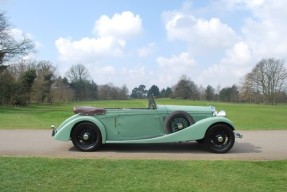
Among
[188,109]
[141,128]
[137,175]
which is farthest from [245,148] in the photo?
[137,175]

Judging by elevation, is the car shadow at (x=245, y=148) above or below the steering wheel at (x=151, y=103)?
below

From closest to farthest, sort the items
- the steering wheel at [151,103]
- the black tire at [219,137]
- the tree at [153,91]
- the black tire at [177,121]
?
the black tire at [219,137] < the black tire at [177,121] < the steering wheel at [151,103] < the tree at [153,91]

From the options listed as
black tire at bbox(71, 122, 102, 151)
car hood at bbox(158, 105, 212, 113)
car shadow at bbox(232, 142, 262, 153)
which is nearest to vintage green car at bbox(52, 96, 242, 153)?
black tire at bbox(71, 122, 102, 151)

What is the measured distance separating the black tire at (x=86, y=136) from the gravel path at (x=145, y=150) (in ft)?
0.65

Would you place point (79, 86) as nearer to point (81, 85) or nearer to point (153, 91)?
point (81, 85)

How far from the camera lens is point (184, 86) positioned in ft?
309

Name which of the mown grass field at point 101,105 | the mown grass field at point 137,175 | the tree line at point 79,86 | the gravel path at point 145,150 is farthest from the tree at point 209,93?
the mown grass field at point 137,175

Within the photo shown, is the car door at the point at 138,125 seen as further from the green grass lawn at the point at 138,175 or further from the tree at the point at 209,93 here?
the tree at the point at 209,93

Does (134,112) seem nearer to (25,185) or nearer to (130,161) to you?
(130,161)

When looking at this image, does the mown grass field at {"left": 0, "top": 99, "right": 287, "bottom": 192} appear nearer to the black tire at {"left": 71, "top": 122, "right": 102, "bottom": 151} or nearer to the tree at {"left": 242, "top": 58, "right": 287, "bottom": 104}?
the black tire at {"left": 71, "top": 122, "right": 102, "bottom": 151}

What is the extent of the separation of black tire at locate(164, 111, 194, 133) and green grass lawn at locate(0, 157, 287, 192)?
2.10 metres

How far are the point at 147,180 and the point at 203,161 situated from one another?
177cm

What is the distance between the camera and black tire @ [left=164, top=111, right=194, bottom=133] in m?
9.71

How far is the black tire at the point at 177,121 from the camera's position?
971 centimetres
